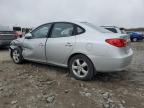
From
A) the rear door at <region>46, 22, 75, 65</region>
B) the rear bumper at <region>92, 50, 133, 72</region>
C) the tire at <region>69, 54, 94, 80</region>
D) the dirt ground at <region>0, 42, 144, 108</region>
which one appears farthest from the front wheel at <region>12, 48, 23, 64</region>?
the rear bumper at <region>92, 50, 133, 72</region>

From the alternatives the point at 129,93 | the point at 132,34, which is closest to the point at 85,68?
the point at 129,93

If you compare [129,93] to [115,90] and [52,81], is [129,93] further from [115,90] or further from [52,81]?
[52,81]

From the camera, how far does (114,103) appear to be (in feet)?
16.0

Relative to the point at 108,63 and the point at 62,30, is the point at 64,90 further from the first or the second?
the point at 62,30

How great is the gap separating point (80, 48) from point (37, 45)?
1684 mm

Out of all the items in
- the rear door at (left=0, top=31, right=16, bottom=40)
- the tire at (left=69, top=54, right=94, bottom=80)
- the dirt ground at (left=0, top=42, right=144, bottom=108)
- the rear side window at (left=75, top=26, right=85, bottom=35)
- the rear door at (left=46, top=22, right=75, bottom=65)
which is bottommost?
the rear door at (left=0, top=31, right=16, bottom=40)

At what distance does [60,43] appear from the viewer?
6508mm

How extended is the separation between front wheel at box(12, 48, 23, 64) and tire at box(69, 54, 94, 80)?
2266mm

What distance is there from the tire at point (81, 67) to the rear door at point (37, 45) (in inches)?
44.6

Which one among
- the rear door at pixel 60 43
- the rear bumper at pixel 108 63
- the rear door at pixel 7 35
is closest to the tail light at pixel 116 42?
the rear bumper at pixel 108 63

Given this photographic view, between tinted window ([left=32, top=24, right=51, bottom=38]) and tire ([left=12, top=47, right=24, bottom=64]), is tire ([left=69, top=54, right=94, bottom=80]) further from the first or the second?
tire ([left=12, top=47, right=24, bottom=64])

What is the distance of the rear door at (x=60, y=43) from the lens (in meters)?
6.36

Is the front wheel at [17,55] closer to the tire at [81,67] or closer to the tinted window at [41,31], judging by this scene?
the tinted window at [41,31]

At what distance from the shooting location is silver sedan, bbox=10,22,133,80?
18.9 ft
